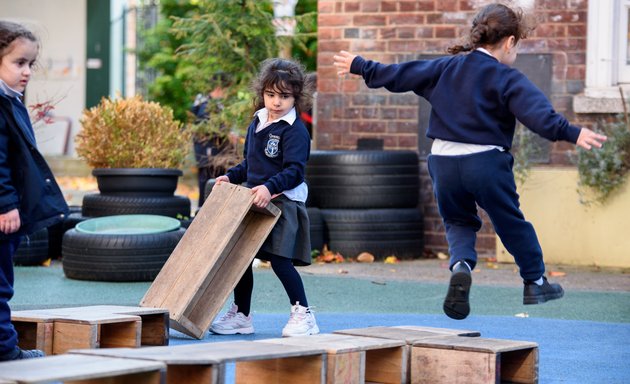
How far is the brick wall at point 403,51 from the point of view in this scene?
35.4 feet

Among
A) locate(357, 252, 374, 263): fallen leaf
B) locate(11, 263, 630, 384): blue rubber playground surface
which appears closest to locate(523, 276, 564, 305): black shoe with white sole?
locate(11, 263, 630, 384): blue rubber playground surface

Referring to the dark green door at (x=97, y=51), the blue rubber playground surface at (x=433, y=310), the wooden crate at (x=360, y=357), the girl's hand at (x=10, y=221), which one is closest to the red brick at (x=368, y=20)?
the blue rubber playground surface at (x=433, y=310)

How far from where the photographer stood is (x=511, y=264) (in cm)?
1047

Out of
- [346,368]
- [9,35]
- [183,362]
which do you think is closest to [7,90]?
[9,35]

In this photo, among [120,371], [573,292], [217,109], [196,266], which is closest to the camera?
[120,371]

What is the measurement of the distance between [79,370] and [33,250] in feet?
21.0

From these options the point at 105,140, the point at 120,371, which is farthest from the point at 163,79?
the point at 120,371

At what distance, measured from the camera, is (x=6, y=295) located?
4.93 meters

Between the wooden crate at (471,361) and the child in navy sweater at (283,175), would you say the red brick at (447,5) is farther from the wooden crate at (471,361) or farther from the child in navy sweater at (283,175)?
the wooden crate at (471,361)

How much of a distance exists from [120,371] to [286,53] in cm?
1013

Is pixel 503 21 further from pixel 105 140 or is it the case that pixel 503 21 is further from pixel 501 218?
pixel 105 140

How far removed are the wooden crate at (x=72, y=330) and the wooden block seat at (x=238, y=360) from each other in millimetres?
811

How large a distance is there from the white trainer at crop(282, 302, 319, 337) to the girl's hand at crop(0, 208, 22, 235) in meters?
2.04

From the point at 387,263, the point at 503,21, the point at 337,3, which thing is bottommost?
the point at 387,263
